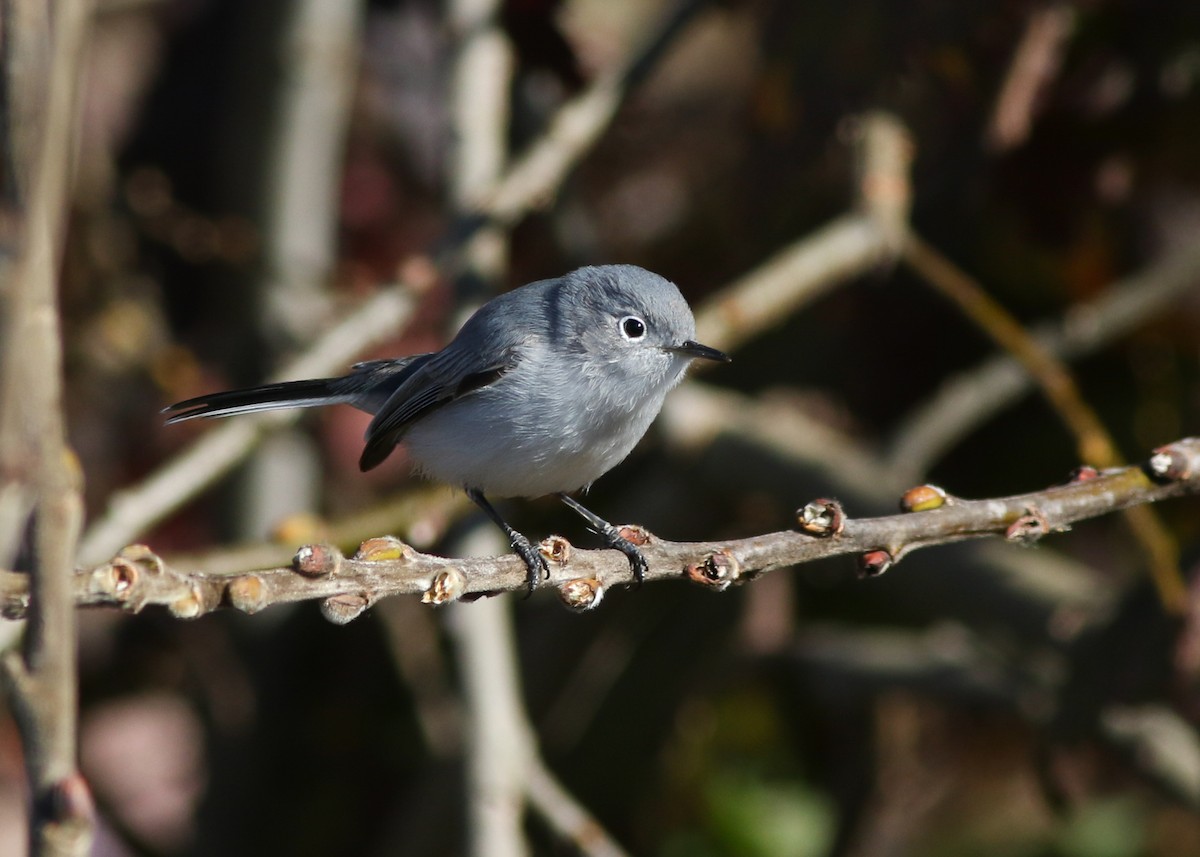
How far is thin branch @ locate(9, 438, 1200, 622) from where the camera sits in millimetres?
1188

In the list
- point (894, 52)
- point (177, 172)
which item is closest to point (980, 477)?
point (894, 52)

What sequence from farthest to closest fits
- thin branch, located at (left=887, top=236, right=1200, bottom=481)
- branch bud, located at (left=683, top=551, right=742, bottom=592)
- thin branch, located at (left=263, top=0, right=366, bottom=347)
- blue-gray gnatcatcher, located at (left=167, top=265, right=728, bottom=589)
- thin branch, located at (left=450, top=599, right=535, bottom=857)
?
1. thin branch, located at (left=263, top=0, right=366, bottom=347)
2. thin branch, located at (left=887, top=236, right=1200, bottom=481)
3. thin branch, located at (left=450, top=599, right=535, bottom=857)
4. blue-gray gnatcatcher, located at (left=167, top=265, right=728, bottom=589)
5. branch bud, located at (left=683, top=551, right=742, bottom=592)

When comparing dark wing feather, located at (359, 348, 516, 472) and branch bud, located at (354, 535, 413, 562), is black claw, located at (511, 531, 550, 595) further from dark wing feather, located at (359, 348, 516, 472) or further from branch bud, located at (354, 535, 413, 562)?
dark wing feather, located at (359, 348, 516, 472)

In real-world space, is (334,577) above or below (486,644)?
below

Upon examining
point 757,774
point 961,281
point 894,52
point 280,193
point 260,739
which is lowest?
point 757,774

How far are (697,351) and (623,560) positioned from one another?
75 cm

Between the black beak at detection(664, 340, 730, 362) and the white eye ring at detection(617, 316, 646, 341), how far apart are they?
7 cm

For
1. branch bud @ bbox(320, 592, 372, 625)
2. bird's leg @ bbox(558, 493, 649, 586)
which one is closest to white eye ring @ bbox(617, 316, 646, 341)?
bird's leg @ bbox(558, 493, 649, 586)

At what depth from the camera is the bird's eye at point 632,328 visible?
7.84ft

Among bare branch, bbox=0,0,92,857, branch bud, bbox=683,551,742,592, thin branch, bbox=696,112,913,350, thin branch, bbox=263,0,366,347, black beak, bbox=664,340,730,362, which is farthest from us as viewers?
thin branch, bbox=263,0,366,347

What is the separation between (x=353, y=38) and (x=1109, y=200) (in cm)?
225

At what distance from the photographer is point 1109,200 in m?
3.07

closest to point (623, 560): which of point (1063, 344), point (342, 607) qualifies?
point (342, 607)

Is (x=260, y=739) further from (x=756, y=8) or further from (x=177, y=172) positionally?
(x=756, y=8)
